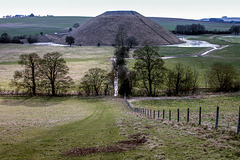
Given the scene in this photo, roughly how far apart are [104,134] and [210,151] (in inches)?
276

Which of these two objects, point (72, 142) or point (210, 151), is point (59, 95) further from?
point (210, 151)

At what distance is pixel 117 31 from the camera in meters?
160

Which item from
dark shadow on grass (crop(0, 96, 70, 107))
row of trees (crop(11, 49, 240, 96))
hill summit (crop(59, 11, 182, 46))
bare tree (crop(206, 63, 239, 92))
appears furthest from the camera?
hill summit (crop(59, 11, 182, 46))

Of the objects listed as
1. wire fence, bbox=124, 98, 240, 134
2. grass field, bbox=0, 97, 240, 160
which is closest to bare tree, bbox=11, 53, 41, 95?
wire fence, bbox=124, 98, 240, 134

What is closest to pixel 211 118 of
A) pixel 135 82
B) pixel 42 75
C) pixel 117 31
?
pixel 135 82

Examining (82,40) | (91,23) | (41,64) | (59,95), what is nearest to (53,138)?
(59,95)

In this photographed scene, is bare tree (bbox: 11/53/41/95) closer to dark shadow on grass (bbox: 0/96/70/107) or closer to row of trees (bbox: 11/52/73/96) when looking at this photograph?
row of trees (bbox: 11/52/73/96)

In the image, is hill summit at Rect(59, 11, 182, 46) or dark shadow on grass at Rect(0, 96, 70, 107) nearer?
dark shadow on grass at Rect(0, 96, 70, 107)

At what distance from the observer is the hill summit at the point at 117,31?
152000 mm

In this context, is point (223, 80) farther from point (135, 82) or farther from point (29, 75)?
point (29, 75)

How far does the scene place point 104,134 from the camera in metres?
15.3

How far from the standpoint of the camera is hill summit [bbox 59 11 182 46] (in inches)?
5984

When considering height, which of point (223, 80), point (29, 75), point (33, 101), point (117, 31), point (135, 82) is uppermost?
point (117, 31)

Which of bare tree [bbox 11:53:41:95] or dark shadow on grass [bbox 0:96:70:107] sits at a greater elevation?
bare tree [bbox 11:53:41:95]
